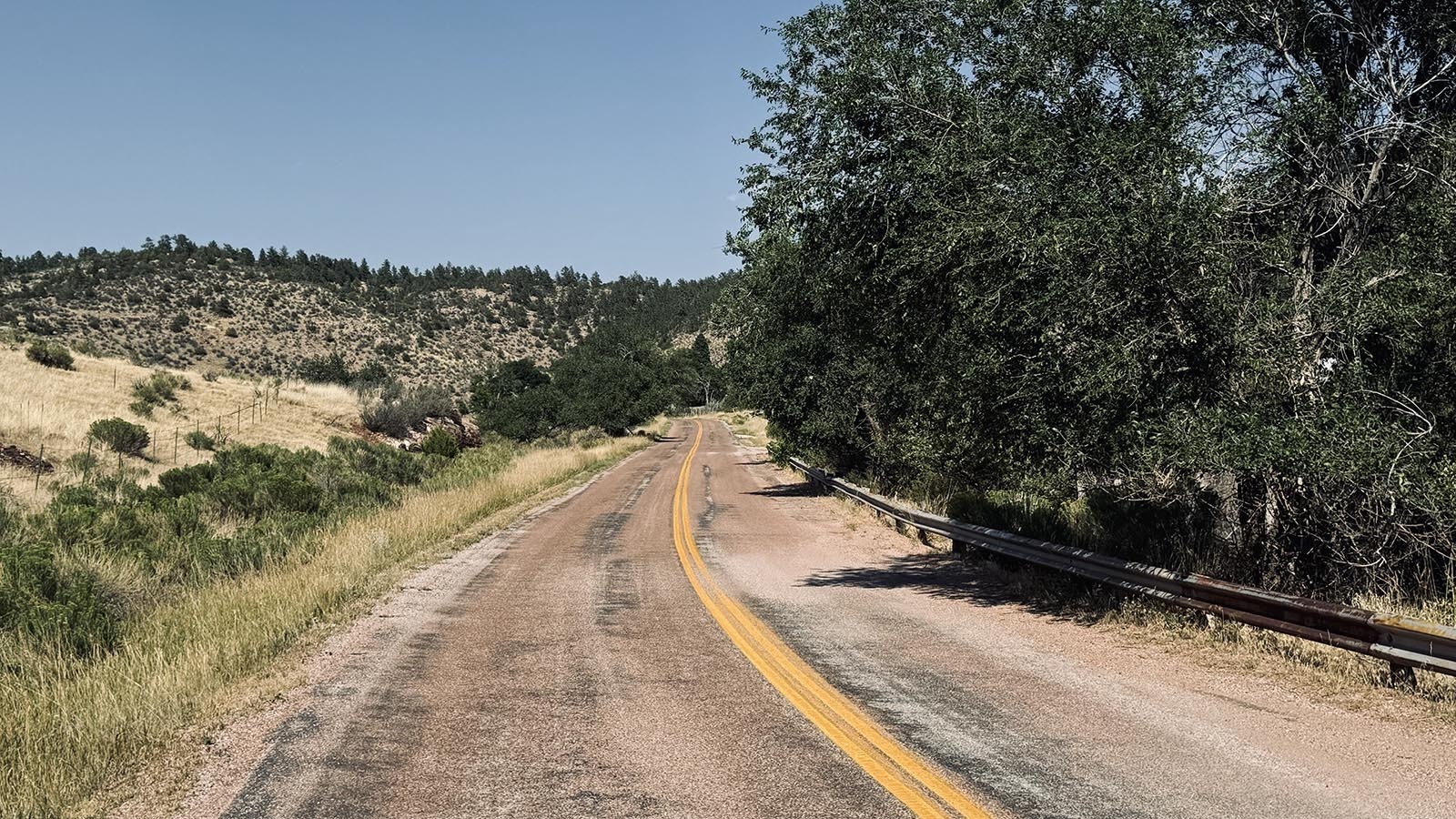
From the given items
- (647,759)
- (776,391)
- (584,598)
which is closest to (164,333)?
(776,391)

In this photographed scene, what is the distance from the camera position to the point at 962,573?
13.7 meters

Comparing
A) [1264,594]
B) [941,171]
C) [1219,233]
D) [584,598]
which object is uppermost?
[941,171]

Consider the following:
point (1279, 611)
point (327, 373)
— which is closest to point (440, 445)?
point (327, 373)

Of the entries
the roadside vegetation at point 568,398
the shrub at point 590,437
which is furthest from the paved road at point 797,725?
the shrub at point 590,437

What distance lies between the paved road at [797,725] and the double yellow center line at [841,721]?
0.02 m

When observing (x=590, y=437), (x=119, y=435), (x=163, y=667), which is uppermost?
(x=163, y=667)

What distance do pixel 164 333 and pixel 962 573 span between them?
9354cm

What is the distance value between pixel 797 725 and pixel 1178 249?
5.55 meters

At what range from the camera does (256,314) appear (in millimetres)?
103625

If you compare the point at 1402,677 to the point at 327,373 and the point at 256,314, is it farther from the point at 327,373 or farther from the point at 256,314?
the point at 256,314

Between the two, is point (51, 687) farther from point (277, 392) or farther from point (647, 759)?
point (277, 392)

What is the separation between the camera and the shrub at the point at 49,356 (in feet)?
147

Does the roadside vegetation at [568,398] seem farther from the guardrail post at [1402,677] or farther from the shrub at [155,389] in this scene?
the guardrail post at [1402,677]

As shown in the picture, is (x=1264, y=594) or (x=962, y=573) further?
(x=962, y=573)
